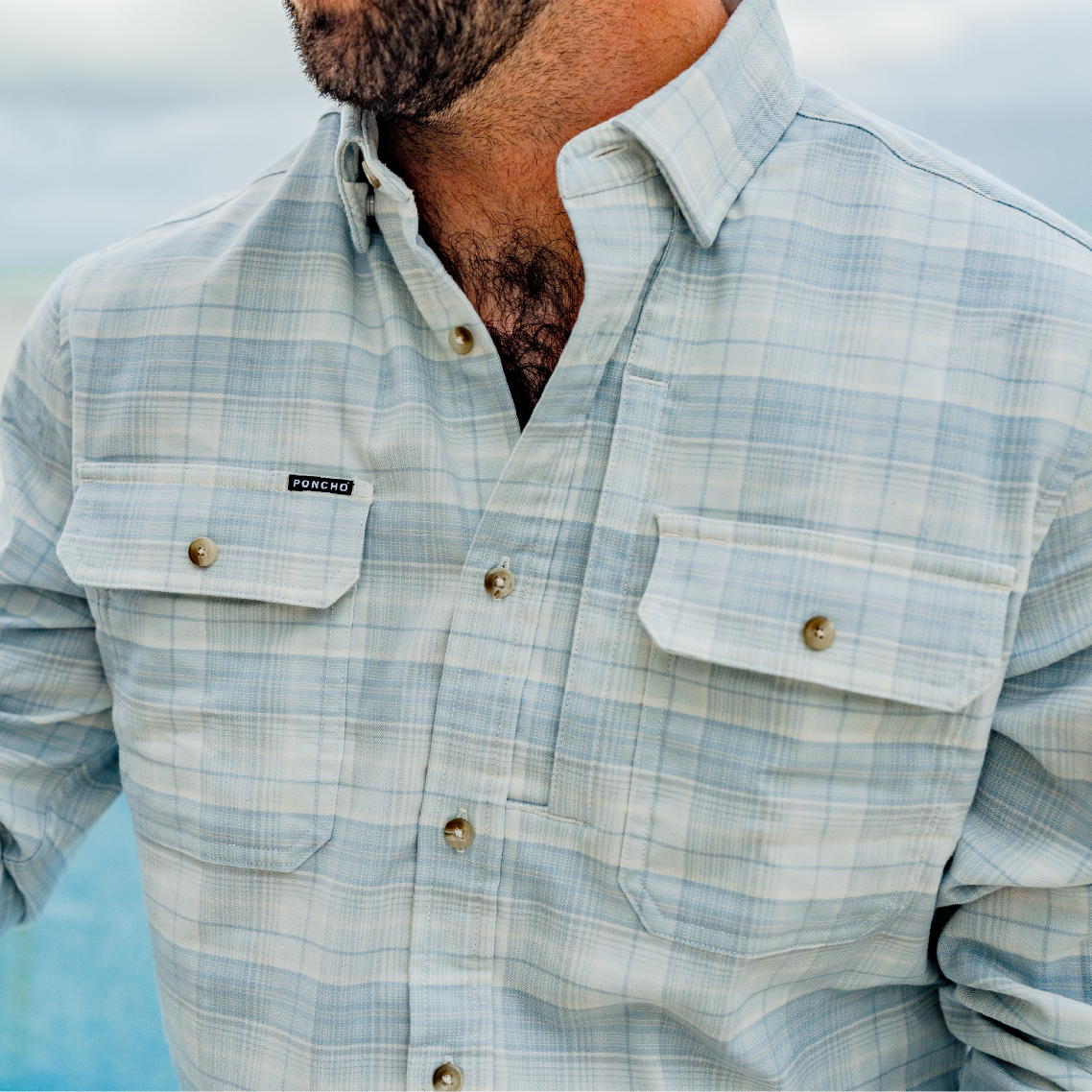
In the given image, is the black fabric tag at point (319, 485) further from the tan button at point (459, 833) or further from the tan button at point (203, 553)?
the tan button at point (459, 833)

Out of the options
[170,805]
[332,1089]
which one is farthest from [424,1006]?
[170,805]

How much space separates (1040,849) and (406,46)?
78cm

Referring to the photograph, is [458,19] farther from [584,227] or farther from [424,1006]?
[424,1006]

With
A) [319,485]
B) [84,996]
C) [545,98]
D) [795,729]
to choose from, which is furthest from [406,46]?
[84,996]

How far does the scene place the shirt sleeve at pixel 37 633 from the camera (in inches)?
37.7

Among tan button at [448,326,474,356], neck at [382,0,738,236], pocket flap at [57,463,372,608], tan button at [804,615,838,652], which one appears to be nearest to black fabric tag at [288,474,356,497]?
pocket flap at [57,463,372,608]

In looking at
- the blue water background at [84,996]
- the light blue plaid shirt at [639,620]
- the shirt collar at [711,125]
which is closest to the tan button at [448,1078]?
the light blue plaid shirt at [639,620]

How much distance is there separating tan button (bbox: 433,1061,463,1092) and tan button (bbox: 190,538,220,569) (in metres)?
0.44

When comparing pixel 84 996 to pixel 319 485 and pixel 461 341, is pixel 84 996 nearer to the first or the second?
pixel 319 485

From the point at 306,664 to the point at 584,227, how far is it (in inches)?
16.1

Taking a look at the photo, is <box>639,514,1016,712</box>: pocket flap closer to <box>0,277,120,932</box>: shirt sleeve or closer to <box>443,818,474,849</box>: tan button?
<box>443,818,474,849</box>: tan button

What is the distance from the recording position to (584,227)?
0.76 metres

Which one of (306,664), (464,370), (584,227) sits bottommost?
(306,664)

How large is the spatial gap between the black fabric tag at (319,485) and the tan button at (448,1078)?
1.50 ft
